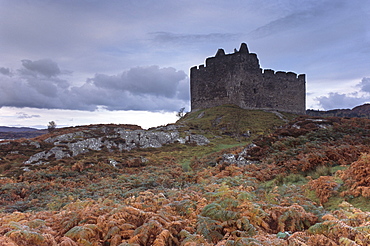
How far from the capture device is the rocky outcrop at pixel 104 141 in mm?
23750

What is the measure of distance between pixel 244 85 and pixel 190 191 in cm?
4099

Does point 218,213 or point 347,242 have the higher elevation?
point 347,242

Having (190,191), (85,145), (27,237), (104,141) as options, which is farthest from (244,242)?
(104,141)

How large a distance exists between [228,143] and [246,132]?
6602 mm

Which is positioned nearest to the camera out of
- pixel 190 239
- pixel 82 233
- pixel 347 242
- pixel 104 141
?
pixel 347 242

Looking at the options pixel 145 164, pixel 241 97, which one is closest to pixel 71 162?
pixel 145 164

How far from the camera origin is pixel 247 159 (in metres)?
15.8

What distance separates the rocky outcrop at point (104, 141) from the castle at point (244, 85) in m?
18.6

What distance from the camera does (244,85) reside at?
4719 centimetres

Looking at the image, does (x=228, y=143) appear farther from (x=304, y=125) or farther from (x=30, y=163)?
(x=30, y=163)

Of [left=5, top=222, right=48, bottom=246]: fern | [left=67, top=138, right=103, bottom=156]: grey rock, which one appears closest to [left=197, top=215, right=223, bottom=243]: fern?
[left=5, top=222, right=48, bottom=246]: fern

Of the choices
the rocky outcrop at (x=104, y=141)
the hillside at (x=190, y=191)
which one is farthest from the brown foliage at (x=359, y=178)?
the rocky outcrop at (x=104, y=141)

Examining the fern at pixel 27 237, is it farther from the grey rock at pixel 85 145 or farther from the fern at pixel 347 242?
the grey rock at pixel 85 145

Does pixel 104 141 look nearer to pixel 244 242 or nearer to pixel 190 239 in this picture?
pixel 190 239
